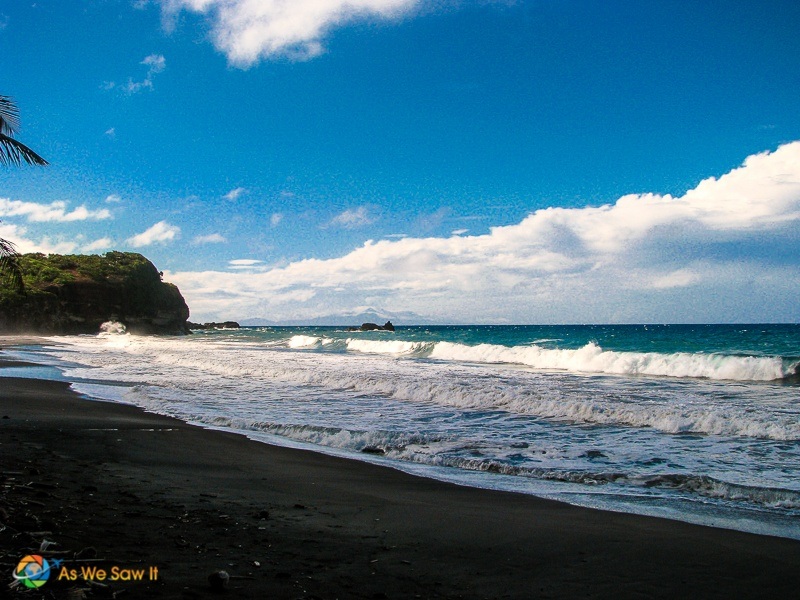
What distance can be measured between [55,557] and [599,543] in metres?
4.05

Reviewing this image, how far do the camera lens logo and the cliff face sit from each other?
72.3m

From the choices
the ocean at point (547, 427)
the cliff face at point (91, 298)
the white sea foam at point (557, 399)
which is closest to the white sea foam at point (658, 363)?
the ocean at point (547, 427)

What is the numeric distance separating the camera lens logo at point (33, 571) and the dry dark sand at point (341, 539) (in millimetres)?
62

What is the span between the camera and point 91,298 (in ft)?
260

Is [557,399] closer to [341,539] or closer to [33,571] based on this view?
[341,539]

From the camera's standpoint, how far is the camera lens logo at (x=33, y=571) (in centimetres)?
299

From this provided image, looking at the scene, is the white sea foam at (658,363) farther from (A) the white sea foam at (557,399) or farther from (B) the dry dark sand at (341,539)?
(B) the dry dark sand at (341,539)

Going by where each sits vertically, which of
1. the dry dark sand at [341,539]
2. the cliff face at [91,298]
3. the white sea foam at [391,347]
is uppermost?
the cliff face at [91,298]

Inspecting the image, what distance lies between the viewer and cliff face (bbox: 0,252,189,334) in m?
68.8

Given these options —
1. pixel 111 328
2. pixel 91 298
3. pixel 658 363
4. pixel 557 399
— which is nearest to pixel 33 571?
pixel 557 399

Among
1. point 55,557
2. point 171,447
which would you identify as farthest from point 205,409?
point 55,557

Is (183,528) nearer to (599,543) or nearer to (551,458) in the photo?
(599,543)

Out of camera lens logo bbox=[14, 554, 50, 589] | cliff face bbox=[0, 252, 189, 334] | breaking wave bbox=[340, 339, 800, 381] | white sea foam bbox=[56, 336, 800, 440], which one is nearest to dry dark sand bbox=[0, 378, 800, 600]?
camera lens logo bbox=[14, 554, 50, 589]

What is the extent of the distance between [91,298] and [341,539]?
86417 millimetres
